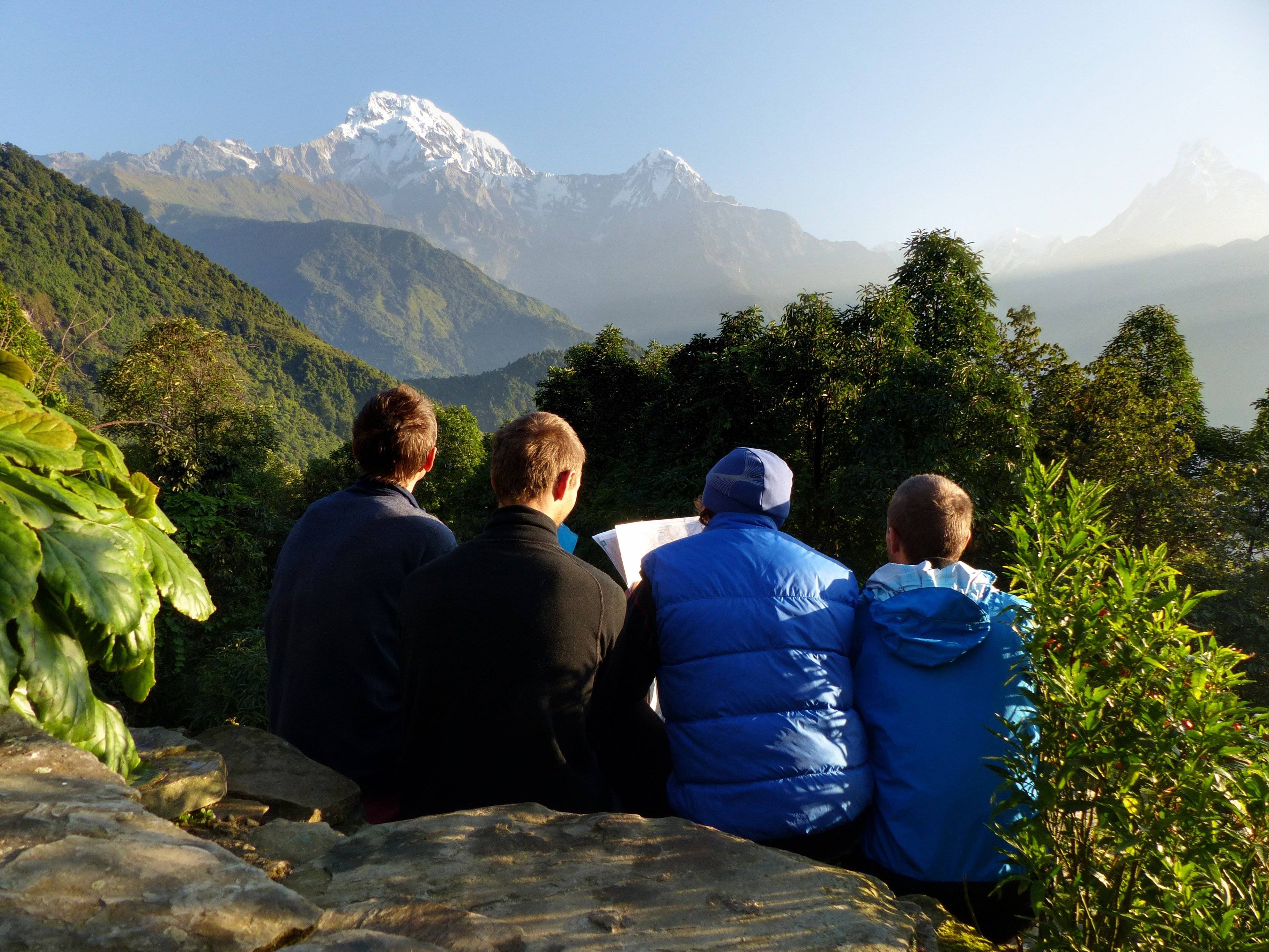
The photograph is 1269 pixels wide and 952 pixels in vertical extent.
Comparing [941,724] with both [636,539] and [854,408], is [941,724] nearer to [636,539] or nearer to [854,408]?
[636,539]

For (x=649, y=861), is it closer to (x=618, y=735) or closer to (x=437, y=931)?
(x=437, y=931)

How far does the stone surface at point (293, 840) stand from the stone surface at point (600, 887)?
61 millimetres

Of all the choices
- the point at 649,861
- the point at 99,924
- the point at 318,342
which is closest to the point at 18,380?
the point at 99,924

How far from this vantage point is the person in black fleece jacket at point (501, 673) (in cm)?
236

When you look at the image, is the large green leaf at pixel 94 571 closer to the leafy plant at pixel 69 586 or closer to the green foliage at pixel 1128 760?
the leafy plant at pixel 69 586

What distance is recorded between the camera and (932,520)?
9.00ft

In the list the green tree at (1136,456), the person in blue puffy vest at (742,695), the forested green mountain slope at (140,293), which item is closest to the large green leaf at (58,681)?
the person in blue puffy vest at (742,695)

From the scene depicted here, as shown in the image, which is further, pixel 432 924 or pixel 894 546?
pixel 894 546

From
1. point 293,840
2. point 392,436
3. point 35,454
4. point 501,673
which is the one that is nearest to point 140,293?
point 392,436

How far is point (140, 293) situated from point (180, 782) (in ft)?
459

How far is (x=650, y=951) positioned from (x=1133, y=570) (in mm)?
1371

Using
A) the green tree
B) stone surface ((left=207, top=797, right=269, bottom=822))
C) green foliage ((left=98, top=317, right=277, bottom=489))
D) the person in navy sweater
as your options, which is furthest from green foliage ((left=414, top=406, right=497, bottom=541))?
stone surface ((left=207, top=797, right=269, bottom=822))

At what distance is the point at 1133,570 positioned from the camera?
5.79 ft

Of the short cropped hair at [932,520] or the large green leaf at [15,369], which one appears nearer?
the large green leaf at [15,369]
